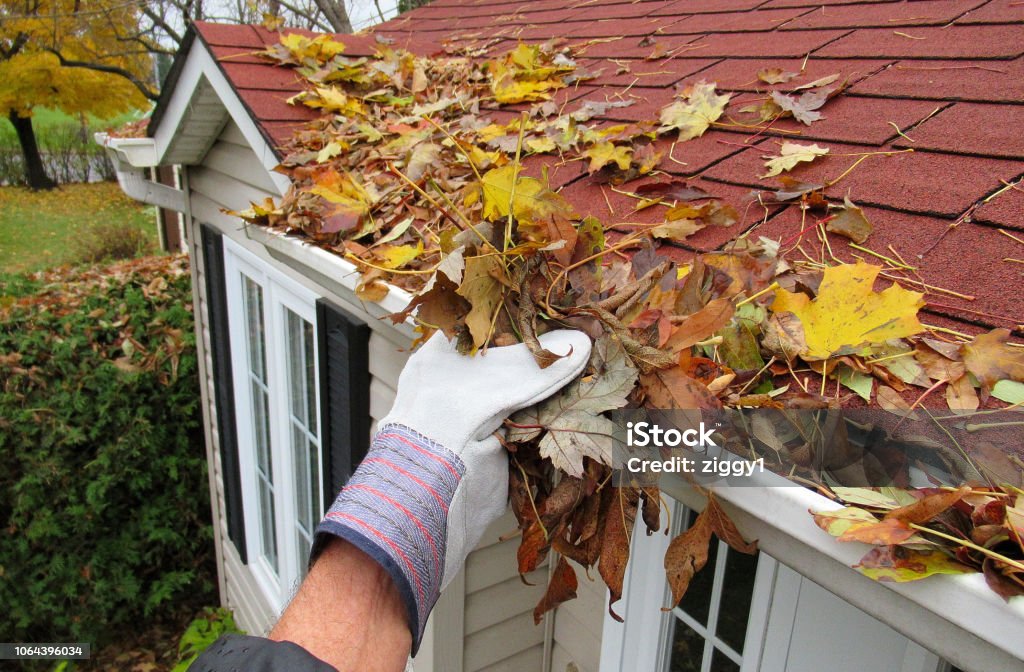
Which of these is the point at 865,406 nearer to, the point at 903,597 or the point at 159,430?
the point at 903,597

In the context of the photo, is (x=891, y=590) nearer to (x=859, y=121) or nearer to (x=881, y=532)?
(x=881, y=532)

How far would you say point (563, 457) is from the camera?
105 cm

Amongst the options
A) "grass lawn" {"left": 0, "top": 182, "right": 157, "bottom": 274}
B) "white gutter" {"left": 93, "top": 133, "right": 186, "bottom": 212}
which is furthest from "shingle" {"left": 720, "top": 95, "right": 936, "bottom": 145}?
"grass lawn" {"left": 0, "top": 182, "right": 157, "bottom": 274}

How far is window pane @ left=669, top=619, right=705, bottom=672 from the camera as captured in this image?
6.47 ft

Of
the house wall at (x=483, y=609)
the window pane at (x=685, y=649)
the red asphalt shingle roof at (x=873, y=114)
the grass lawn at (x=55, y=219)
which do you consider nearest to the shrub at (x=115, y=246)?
the grass lawn at (x=55, y=219)

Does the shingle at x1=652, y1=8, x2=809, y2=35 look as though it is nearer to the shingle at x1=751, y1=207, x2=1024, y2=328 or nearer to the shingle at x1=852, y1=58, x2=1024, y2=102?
the shingle at x1=852, y1=58, x2=1024, y2=102

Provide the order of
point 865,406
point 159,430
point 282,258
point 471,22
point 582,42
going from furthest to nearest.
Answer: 1. point 159,430
2. point 471,22
3. point 582,42
4. point 282,258
5. point 865,406

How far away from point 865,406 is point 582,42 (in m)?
2.82

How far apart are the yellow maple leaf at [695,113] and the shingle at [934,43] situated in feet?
1.37

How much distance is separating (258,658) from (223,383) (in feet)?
13.6

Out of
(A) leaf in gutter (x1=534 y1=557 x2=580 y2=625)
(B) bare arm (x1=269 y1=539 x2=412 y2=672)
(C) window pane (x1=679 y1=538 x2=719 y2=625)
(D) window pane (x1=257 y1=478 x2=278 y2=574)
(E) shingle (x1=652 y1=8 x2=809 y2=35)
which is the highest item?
(E) shingle (x1=652 y1=8 x2=809 y2=35)

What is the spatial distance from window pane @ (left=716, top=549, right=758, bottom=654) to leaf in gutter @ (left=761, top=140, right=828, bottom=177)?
37.6 inches

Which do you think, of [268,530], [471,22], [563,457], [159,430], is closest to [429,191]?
[563,457]

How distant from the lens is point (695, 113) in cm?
208
